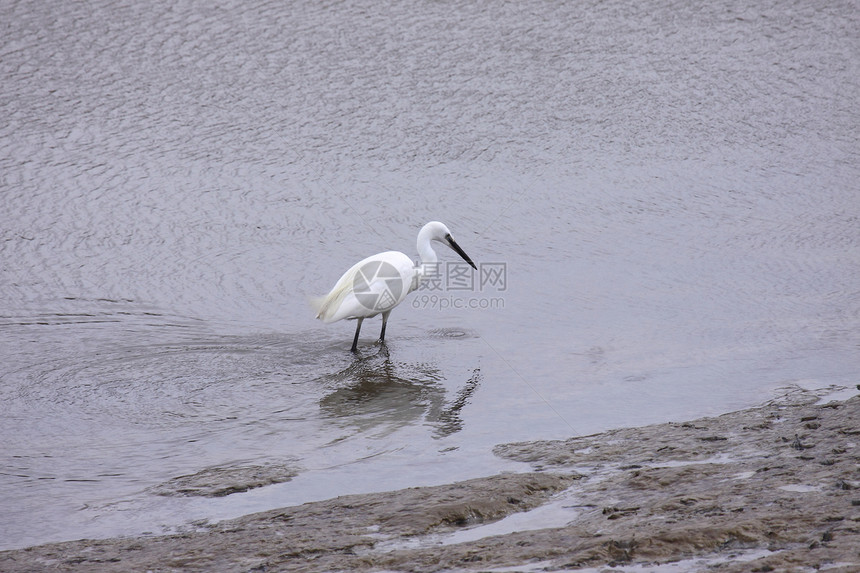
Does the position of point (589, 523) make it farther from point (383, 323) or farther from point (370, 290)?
point (383, 323)

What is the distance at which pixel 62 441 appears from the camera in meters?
5.12

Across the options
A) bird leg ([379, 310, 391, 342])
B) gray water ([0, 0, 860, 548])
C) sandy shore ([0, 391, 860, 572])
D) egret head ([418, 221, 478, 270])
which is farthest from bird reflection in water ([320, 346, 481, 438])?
egret head ([418, 221, 478, 270])

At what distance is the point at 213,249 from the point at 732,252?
182 inches

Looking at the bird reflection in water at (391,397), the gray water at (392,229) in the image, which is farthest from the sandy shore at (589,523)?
the bird reflection in water at (391,397)

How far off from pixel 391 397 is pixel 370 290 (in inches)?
45.7

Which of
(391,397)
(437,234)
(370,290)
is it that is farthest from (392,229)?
(391,397)

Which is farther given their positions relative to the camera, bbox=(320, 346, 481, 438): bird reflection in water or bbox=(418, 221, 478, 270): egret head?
bbox=(418, 221, 478, 270): egret head

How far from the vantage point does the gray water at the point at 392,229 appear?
5.29 meters

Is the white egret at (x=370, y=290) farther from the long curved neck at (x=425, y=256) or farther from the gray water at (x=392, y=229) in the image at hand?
the gray water at (x=392, y=229)

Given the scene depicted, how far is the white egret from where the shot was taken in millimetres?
6758

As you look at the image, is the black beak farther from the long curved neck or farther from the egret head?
the long curved neck

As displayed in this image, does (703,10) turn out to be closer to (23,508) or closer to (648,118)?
(648,118)

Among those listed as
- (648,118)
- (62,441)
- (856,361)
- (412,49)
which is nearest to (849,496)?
(856,361)

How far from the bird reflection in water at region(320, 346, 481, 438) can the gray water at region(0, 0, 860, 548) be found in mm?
26
